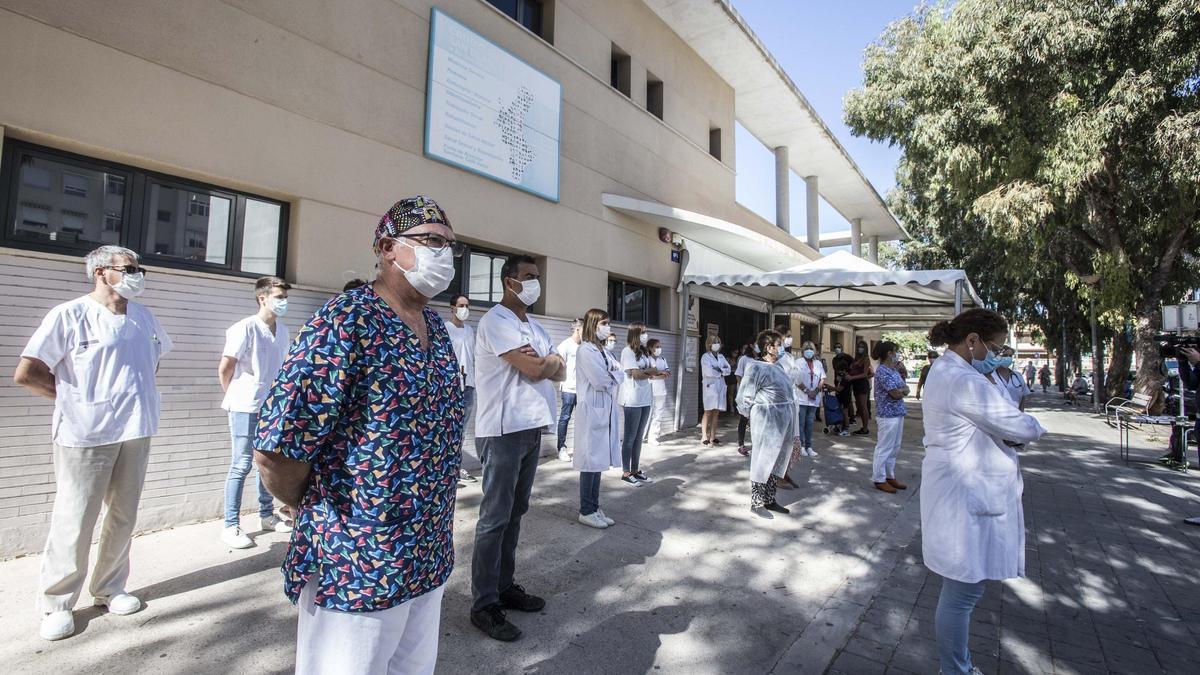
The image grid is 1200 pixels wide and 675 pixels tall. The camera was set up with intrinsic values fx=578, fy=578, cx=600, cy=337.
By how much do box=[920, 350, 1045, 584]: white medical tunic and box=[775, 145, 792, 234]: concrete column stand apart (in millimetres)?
13115

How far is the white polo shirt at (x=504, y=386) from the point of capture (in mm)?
3332

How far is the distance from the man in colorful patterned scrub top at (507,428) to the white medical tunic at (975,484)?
2.07 metres

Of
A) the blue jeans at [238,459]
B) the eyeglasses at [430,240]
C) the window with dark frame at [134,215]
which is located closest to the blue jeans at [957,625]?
the eyeglasses at [430,240]

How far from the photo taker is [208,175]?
471cm

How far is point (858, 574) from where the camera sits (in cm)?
423

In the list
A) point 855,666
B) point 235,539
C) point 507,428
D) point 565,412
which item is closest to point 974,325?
point 855,666

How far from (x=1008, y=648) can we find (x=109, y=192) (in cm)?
674

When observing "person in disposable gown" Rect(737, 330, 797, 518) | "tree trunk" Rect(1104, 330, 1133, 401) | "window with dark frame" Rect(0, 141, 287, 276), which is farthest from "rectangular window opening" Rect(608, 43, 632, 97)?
"tree trunk" Rect(1104, 330, 1133, 401)

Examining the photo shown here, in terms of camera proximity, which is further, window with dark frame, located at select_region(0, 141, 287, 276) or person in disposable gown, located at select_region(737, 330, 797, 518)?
person in disposable gown, located at select_region(737, 330, 797, 518)

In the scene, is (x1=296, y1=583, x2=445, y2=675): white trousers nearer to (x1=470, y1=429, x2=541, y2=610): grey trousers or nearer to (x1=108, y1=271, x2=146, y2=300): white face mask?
(x1=470, y1=429, x2=541, y2=610): grey trousers

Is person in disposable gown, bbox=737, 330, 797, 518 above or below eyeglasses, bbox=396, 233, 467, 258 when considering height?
below

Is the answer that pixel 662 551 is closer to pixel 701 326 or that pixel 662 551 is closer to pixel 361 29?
pixel 361 29

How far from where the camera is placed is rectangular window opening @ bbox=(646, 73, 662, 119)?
36.0 ft

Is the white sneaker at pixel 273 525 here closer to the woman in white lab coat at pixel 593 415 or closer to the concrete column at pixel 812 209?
the woman in white lab coat at pixel 593 415
